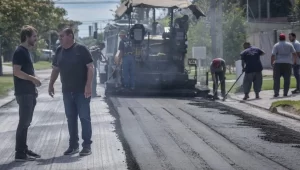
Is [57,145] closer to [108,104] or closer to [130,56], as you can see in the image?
[108,104]

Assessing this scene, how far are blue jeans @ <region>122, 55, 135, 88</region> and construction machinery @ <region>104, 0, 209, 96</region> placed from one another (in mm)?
243

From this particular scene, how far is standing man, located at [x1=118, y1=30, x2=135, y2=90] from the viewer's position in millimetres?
22656

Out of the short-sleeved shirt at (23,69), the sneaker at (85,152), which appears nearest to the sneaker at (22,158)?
the sneaker at (85,152)

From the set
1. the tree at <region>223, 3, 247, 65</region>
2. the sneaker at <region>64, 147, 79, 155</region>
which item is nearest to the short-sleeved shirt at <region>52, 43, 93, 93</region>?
the sneaker at <region>64, 147, 79, 155</region>

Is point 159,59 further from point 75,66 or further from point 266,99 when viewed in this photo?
point 75,66

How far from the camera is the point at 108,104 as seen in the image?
64.3ft

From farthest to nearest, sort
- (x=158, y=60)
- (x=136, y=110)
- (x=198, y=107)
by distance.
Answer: (x=158, y=60) < (x=198, y=107) < (x=136, y=110)

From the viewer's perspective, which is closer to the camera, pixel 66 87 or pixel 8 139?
pixel 66 87

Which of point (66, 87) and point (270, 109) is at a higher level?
point (66, 87)

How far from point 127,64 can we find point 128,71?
23cm

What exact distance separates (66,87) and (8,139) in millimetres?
2308

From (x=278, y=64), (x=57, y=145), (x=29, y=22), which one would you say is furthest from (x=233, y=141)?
(x=29, y=22)

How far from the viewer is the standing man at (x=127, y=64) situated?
22.7 meters

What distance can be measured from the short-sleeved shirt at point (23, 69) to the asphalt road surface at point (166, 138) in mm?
1001
